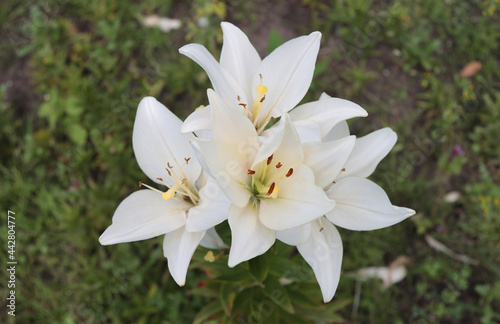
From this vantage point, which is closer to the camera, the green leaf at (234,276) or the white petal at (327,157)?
the white petal at (327,157)

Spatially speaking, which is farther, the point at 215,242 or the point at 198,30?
the point at 198,30

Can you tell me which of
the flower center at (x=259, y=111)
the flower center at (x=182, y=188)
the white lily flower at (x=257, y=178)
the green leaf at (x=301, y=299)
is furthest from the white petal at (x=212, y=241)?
the green leaf at (x=301, y=299)

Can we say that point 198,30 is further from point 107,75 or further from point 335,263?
point 335,263

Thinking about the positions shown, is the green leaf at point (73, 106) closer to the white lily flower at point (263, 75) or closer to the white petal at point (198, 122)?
the white lily flower at point (263, 75)

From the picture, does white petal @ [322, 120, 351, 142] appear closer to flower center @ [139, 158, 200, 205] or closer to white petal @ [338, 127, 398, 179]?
white petal @ [338, 127, 398, 179]

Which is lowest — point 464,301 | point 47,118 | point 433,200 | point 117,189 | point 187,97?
point 464,301

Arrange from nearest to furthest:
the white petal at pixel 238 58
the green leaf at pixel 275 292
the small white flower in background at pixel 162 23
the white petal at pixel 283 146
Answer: the white petal at pixel 283 146, the white petal at pixel 238 58, the green leaf at pixel 275 292, the small white flower in background at pixel 162 23

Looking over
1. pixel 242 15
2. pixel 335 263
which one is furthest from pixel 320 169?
pixel 242 15

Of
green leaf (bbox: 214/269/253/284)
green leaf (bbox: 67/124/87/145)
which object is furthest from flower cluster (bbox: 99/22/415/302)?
green leaf (bbox: 67/124/87/145)
